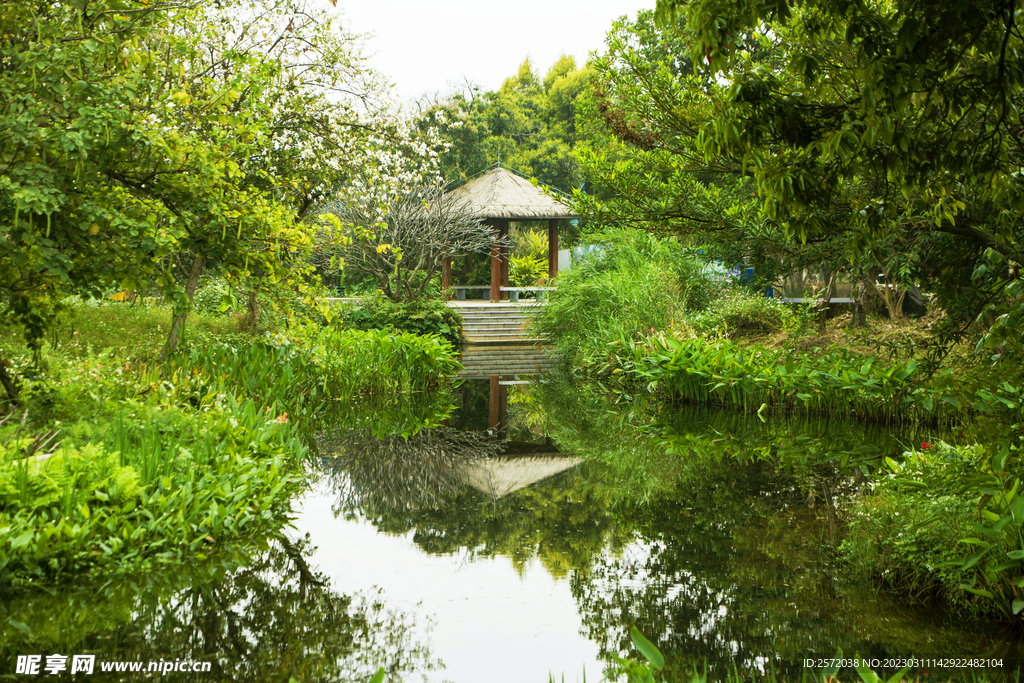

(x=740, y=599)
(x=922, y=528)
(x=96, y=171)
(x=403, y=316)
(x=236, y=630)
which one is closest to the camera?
(x=236, y=630)

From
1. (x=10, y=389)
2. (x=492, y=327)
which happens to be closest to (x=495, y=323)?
(x=492, y=327)

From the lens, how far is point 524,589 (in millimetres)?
5293

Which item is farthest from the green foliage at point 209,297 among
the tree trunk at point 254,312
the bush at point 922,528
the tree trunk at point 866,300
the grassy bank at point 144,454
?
the bush at point 922,528

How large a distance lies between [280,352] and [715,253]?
6276 millimetres

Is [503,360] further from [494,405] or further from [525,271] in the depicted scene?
[525,271]

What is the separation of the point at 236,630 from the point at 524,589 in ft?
6.12

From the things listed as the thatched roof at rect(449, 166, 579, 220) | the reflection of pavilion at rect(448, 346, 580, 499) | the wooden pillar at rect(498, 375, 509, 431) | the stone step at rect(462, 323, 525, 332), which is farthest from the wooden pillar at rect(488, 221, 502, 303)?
the wooden pillar at rect(498, 375, 509, 431)

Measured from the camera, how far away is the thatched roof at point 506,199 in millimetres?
22891

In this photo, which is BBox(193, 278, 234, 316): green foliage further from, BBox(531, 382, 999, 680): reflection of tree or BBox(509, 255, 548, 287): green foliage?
BBox(509, 255, 548, 287): green foliage

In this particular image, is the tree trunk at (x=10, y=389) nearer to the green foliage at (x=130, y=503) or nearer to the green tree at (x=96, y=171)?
the green tree at (x=96, y=171)

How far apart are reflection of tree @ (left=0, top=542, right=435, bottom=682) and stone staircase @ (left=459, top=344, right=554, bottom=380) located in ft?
40.1

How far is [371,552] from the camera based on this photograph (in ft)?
19.8

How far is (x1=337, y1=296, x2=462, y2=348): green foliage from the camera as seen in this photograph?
18656 millimetres

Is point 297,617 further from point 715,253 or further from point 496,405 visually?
point 496,405
